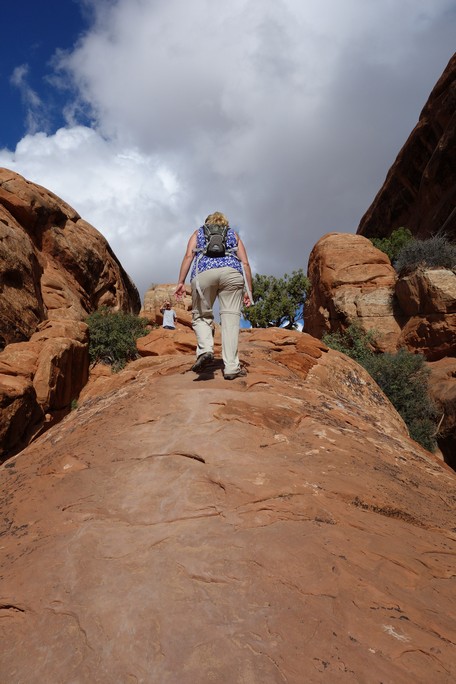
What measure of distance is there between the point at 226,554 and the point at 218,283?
11.3 ft

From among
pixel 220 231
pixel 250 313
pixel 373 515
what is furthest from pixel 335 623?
pixel 250 313

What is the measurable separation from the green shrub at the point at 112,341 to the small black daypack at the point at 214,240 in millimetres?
10999

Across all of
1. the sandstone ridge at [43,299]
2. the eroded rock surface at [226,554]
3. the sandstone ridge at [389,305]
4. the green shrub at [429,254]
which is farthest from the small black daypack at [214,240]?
the green shrub at [429,254]

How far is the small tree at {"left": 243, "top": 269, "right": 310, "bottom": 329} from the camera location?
2752 centimetres

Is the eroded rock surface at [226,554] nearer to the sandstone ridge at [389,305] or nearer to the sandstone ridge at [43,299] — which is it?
the sandstone ridge at [43,299]

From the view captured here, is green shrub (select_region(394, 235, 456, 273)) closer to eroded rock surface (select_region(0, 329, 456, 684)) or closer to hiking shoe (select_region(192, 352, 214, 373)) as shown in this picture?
hiking shoe (select_region(192, 352, 214, 373))

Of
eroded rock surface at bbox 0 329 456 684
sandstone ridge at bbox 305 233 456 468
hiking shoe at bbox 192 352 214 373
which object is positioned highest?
sandstone ridge at bbox 305 233 456 468

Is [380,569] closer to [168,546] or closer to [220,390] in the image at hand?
[168,546]

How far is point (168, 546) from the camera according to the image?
214cm

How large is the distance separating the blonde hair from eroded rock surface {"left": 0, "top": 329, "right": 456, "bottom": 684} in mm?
2236

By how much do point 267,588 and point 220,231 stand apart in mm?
4030

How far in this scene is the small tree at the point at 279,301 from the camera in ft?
90.3

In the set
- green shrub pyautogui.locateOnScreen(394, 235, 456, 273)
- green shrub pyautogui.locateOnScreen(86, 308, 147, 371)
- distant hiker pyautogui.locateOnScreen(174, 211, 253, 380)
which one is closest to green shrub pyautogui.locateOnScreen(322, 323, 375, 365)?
green shrub pyautogui.locateOnScreen(394, 235, 456, 273)

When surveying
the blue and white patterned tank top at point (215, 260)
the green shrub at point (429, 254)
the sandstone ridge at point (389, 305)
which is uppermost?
the green shrub at point (429, 254)
